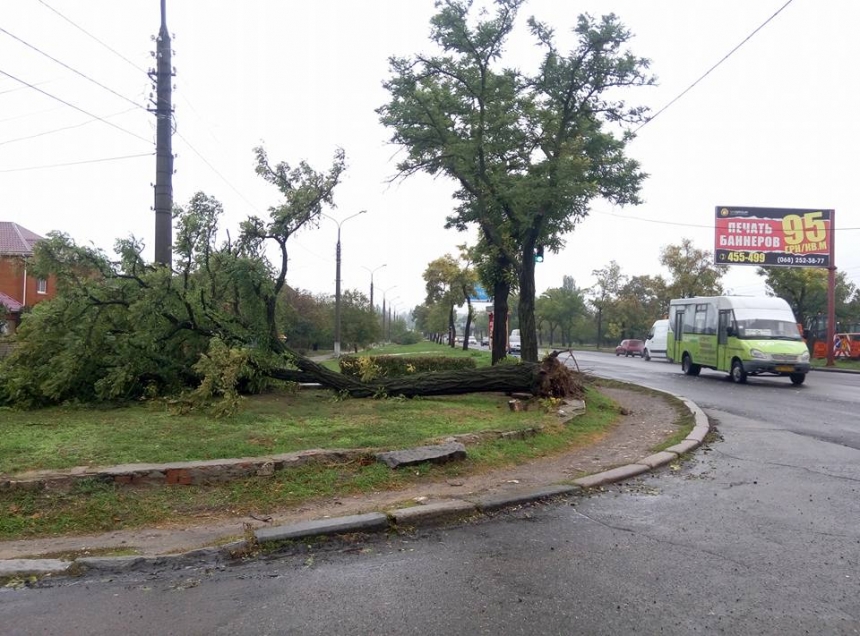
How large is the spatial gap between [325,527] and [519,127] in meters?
11.3

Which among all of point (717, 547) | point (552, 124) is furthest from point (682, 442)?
point (552, 124)

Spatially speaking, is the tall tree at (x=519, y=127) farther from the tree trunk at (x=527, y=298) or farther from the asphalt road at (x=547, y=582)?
the asphalt road at (x=547, y=582)

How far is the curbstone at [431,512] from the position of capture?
4941 millimetres

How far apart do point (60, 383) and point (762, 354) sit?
16812 millimetres

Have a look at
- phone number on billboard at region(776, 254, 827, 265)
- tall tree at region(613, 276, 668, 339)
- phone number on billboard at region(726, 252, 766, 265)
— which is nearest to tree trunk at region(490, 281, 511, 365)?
phone number on billboard at region(726, 252, 766, 265)

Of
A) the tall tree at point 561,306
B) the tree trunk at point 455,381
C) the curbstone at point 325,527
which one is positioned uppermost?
the tall tree at point 561,306

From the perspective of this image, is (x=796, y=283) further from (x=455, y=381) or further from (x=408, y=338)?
(x=408, y=338)

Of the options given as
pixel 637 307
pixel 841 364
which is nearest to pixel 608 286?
pixel 637 307

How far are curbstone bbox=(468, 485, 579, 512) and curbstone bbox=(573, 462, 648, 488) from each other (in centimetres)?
21

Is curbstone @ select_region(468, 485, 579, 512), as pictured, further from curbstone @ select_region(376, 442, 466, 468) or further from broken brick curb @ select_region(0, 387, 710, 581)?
curbstone @ select_region(376, 442, 466, 468)

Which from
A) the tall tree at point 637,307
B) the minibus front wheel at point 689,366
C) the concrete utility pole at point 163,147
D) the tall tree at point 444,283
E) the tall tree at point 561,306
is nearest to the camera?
the concrete utility pole at point 163,147

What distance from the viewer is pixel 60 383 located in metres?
9.11

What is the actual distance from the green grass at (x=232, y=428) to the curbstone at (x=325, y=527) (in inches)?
68.8

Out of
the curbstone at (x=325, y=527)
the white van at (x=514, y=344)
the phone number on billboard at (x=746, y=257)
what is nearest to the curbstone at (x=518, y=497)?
the curbstone at (x=325, y=527)
